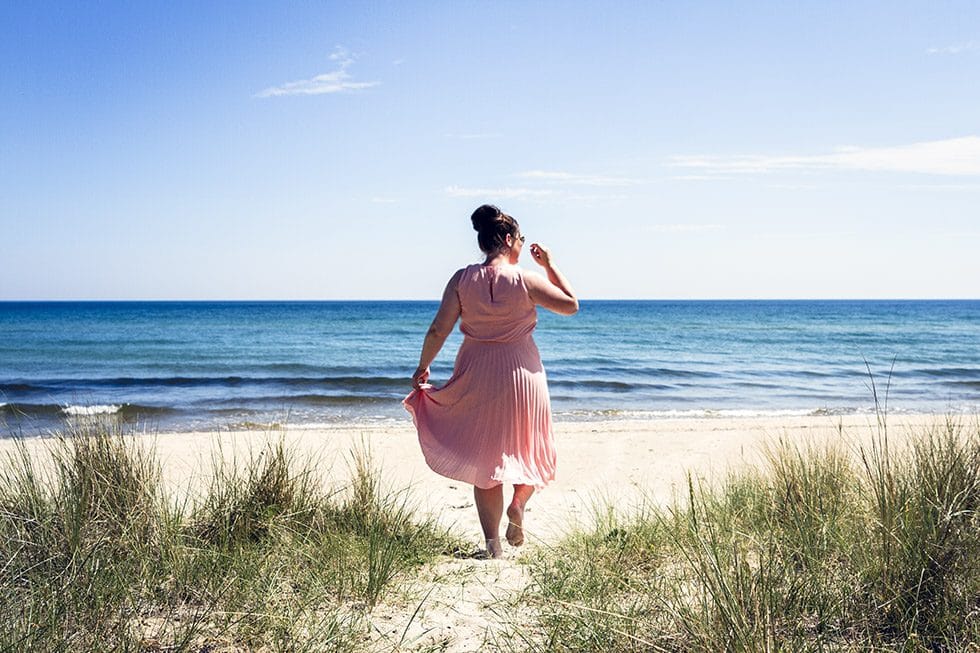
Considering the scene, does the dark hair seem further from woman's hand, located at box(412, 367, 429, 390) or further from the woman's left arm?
woman's hand, located at box(412, 367, 429, 390)

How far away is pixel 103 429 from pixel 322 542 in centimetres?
169

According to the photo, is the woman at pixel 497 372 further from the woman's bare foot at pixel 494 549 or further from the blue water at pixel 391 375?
the blue water at pixel 391 375

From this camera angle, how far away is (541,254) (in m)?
4.56

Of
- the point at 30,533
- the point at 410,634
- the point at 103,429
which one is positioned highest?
the point at 103,429

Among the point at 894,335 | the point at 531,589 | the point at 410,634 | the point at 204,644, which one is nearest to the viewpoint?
the point at 204,644

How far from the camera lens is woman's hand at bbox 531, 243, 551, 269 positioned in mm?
4539

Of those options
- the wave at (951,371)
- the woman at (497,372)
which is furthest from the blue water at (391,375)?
the woman at (497,372)

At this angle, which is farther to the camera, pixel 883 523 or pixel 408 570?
pixel 408 570

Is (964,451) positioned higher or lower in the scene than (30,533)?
higher

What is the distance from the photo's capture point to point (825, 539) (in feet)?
9.95

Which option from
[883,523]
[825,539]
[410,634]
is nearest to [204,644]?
[410,634]

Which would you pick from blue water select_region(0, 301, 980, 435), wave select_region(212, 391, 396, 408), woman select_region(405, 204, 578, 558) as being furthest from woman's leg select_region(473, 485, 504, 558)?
wave select_region(212, 391, 396, 408)

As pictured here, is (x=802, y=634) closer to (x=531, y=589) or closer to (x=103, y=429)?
(x=531, y=589)

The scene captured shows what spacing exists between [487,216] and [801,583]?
2.69 metres
